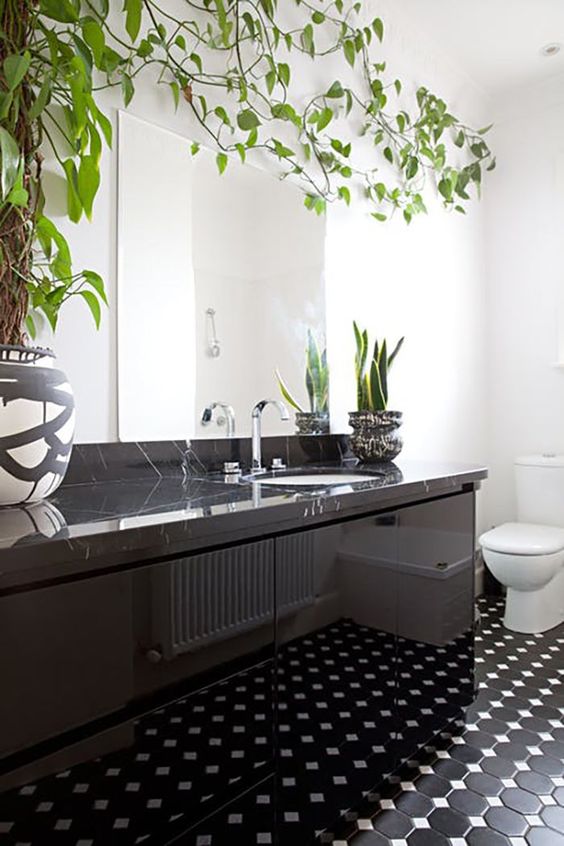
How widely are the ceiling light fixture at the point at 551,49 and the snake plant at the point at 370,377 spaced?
1789 mm

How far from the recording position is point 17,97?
3.61ft

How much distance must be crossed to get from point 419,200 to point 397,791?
7.34 feet

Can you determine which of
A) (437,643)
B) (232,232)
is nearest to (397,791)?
(437,643)

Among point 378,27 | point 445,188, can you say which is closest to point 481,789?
point 445,188

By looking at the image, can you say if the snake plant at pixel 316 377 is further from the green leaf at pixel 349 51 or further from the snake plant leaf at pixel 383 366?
the green leaf at pixel 349 51

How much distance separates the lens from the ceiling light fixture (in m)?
2.72

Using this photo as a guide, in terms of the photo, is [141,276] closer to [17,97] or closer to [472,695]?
[17,97]

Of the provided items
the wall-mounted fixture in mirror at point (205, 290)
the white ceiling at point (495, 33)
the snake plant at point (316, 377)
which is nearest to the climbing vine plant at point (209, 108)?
the wall-mounted fixture in mirror at point (205, 290)

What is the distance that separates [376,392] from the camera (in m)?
2.09

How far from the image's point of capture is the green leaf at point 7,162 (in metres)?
0.96

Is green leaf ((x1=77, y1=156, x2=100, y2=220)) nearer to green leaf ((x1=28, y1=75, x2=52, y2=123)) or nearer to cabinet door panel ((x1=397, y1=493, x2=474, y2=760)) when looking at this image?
green leaf ((x1=28, y1=75, x2=52, y2=123))

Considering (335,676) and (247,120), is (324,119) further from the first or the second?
(335,676)

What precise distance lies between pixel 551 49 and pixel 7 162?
282cm

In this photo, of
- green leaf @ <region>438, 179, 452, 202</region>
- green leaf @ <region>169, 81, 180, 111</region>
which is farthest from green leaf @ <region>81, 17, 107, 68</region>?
green leaf @ <region>438, 179, 452, 202</region>
